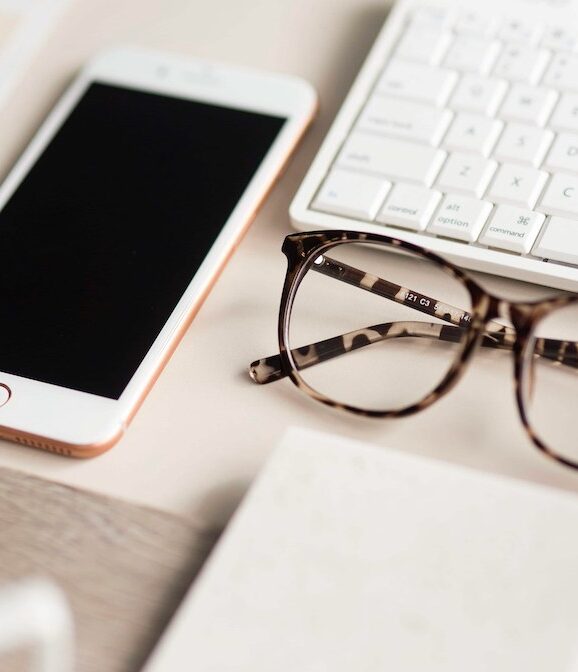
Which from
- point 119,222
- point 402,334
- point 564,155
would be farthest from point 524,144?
point 119,222

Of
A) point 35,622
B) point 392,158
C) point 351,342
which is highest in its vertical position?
point 392,158

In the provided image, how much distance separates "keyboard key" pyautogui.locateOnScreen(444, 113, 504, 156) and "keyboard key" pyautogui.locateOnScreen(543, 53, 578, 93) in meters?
0.04

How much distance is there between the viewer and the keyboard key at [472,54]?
1.74 ft

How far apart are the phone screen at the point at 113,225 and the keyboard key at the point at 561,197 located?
170 millimetres

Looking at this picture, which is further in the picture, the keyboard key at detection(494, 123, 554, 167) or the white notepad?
the keyboard key at detection(494, 123, 554, 167)

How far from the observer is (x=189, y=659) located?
32 centimetres

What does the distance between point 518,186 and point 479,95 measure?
80 mm

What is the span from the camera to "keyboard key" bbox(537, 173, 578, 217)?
454 mm

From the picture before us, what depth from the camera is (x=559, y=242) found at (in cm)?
45

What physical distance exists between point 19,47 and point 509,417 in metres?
0.47

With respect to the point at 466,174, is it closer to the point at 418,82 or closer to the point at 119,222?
the point at 418,82

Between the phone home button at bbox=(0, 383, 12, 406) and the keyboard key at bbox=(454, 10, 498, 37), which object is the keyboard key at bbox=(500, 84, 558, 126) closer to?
the keyboard key at bbox=(454, 10, 498, 37)

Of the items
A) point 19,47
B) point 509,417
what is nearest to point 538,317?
point 509,417

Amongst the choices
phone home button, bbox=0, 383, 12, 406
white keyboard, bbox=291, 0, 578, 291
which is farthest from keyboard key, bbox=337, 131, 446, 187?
phone home button, bbox=0, 383, 12, 406
